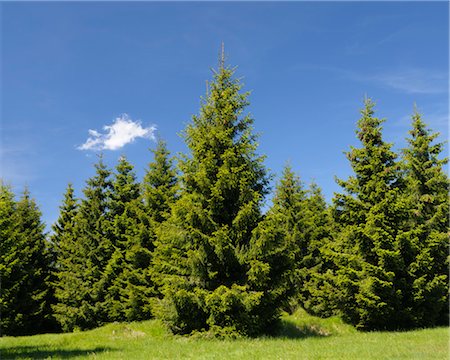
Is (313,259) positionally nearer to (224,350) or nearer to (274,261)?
(274,261)

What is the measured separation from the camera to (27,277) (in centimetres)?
3906

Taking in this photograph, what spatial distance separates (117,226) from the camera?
38.6m

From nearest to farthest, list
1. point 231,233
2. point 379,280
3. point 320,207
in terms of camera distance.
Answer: point 231,233 < point 379,280 < point 320,207

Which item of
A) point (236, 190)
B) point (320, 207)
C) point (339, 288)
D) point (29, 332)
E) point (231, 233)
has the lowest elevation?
point (29, 332)

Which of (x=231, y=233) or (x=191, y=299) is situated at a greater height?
(x=231, y=233)

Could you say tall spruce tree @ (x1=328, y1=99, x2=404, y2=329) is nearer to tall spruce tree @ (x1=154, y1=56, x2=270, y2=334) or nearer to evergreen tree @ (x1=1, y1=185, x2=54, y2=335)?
tall spruce tree @ (x1=154, y1=56, x2=270, y2=334)

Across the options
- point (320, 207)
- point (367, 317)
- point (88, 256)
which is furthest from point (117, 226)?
point (367, 317)

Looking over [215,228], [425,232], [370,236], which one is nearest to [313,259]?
[425,232]

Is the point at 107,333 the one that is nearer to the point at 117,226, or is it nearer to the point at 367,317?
the point at 367,317

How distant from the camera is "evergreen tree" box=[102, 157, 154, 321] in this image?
1305 inches

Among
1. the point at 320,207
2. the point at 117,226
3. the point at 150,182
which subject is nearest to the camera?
the point at 150,182

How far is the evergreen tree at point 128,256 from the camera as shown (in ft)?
109

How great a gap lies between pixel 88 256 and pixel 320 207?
84.1 ft

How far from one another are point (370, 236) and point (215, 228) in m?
11.4
